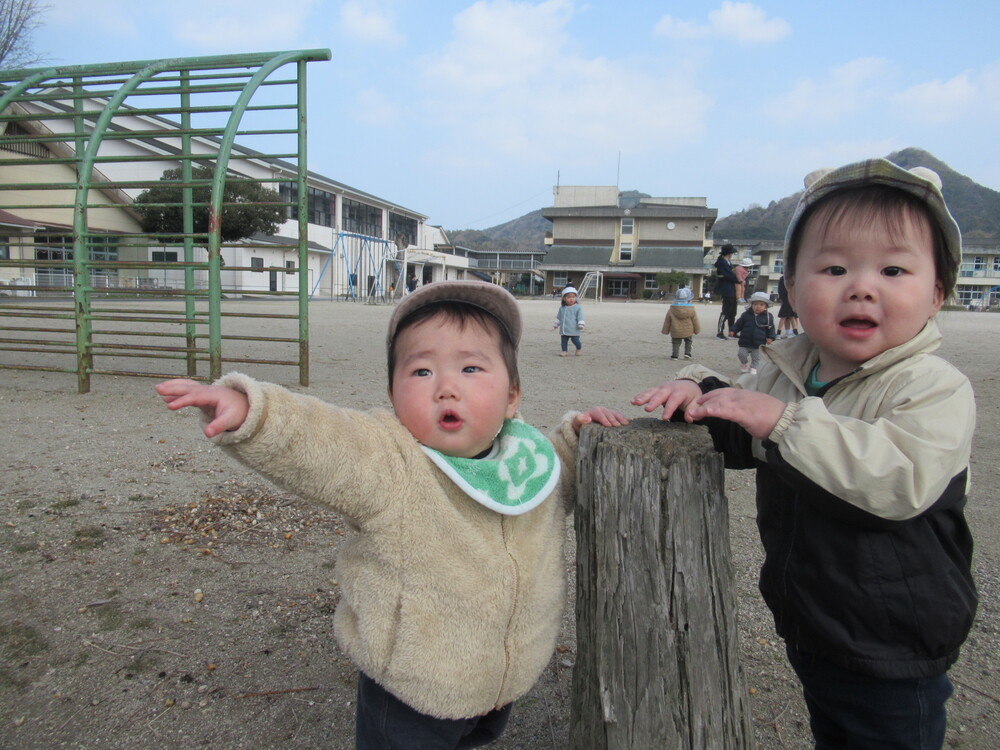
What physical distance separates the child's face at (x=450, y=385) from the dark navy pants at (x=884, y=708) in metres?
0.88

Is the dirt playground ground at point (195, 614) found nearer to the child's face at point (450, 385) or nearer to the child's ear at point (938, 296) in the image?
the child's face at point (450, 385)

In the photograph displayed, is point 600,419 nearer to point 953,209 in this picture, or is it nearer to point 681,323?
point 681,323

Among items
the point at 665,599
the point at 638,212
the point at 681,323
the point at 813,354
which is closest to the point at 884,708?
the point at 665,599

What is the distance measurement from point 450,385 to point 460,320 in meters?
0.17

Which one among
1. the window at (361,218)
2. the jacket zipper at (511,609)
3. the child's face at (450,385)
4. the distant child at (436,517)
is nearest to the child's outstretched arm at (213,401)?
the distant child at (436,517)

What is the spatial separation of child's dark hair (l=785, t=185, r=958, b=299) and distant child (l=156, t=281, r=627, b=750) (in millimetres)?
755

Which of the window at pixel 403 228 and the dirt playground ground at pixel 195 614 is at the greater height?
the window at pixel 403 228

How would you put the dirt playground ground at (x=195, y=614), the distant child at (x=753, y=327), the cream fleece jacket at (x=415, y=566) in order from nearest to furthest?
the cream fleece jacket at (x=415, y=566)
the dirt playground ground at (x=195, y=614)
the distant child at (x=753, y=327)

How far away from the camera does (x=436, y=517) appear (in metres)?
1.36

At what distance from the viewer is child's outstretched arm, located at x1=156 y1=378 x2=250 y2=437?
1125 millimetres

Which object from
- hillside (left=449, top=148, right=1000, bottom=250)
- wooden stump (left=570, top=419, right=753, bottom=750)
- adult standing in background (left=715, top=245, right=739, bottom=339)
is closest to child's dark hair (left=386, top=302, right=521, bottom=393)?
wooden stump (left=570, top=419, right=753, bottom=750)

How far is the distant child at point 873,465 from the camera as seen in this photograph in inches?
46.7

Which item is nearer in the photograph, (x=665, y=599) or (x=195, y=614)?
(x=665, y=599)

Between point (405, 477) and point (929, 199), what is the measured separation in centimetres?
117
